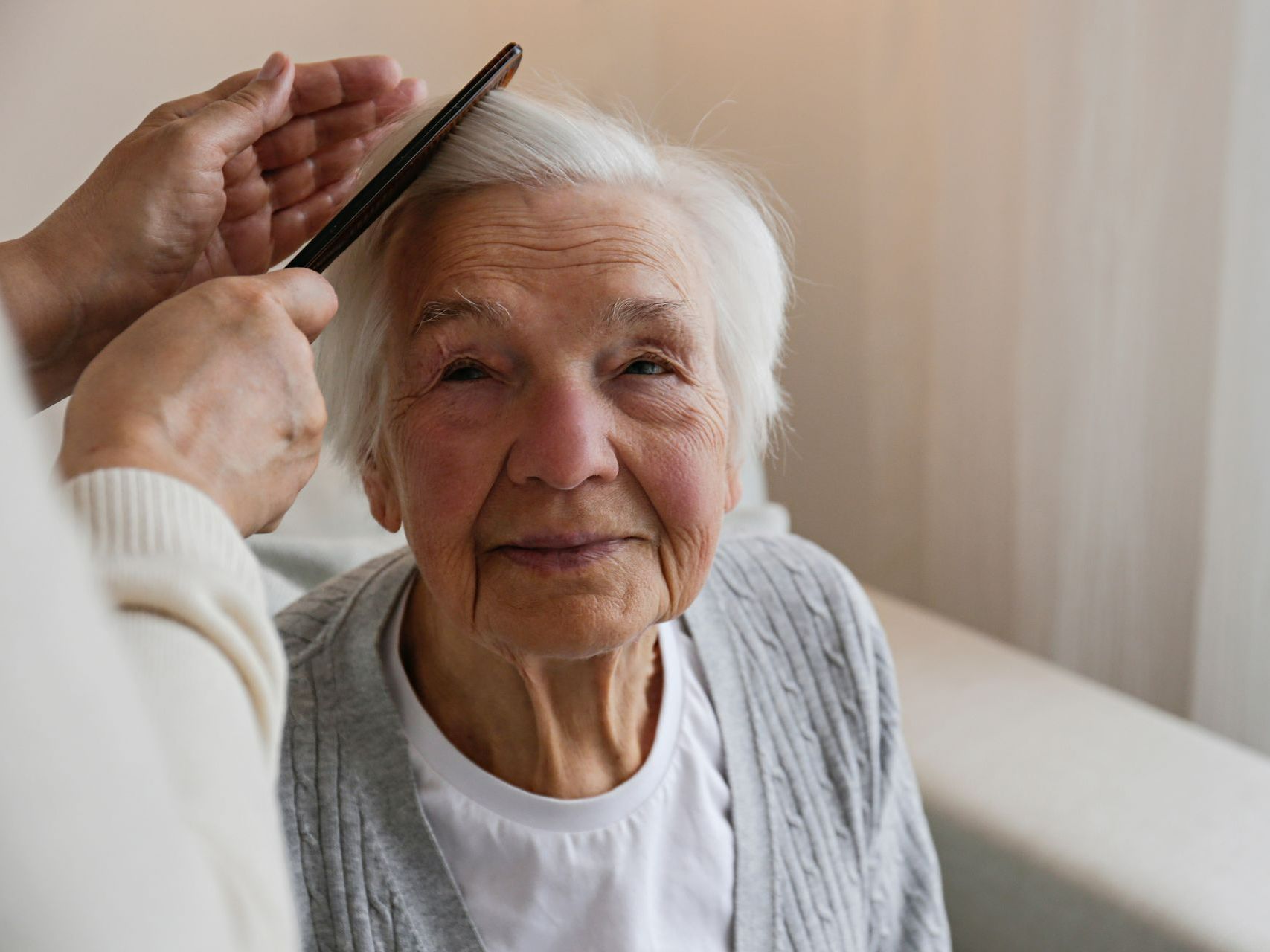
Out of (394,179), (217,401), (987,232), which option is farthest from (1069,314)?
(217,401)

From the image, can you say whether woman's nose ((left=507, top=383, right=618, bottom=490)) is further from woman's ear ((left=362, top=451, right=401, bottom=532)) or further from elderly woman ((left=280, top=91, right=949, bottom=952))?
woman's ear ((left=362, top=451, right=401, bottom=532))

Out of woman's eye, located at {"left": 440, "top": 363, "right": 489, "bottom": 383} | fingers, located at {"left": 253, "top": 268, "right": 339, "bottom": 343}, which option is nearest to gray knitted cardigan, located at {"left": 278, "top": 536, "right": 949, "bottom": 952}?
woman's eye, located at {"left": 440, "top": 363, "right": 489, "bottom": 383}

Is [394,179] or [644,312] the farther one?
[644,312]

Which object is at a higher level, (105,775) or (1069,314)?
(105,775)

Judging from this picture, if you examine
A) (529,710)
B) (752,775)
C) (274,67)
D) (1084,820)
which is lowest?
(1084,820)

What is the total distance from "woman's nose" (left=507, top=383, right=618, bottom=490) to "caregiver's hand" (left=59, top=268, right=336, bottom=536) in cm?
34

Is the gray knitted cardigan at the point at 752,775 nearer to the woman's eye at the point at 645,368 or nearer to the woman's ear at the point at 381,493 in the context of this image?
the woman's ear at the point at 381,493

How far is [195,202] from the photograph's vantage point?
43.1 inches

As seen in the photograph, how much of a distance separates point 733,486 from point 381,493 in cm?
40

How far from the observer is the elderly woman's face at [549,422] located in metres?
1.10

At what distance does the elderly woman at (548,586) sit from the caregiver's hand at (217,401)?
1.20ft

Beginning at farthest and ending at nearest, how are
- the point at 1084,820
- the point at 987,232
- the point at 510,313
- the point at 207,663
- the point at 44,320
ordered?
1. the point at 987,232
2. the point at 1084,820
3. the point at 510,313
4. the point at 44,320
5. the point at 207,663

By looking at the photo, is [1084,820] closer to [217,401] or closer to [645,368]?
[645,368]

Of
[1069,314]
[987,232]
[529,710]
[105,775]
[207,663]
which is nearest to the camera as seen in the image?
[105,775]
